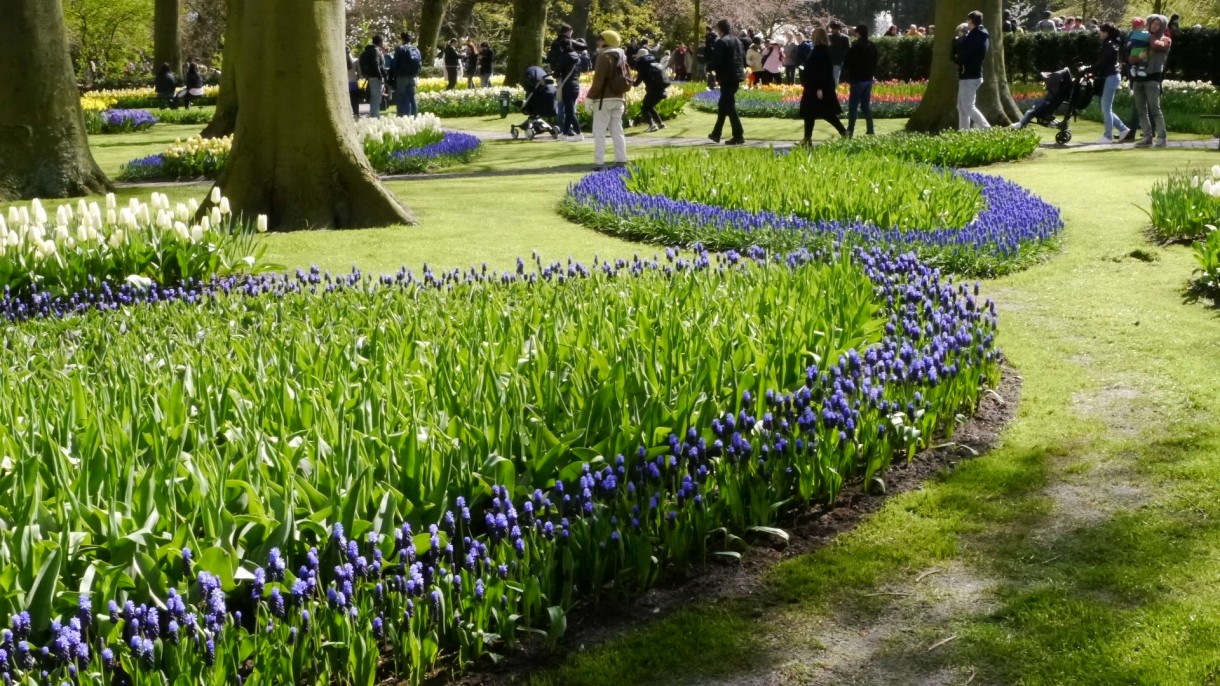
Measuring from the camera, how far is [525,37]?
97.0 feet

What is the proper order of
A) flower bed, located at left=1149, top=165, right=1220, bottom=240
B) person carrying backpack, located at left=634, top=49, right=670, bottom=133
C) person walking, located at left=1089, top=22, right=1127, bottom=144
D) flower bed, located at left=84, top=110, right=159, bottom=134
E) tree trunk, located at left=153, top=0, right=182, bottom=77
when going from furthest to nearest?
1. tree trunk, located at left=153, top=0, right=182, bottom=77
2. flower bed, located at left=84, top=110, right=159, bottom=134
3. person carrying backpack, located at left=634, top=49, right=670, bottom=133
4. person walking, located at left=1089, top=22, right=1127, bottom=144
5. flower bed, located at left=1149, top=165, right=1220, bottom=240

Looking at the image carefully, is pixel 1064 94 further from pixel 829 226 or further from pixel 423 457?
pixel 423 457

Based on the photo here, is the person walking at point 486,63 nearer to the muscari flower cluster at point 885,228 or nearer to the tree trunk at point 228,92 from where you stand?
the tree trunk at point 228,92

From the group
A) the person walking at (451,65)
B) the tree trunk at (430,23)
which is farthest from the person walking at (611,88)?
the tree trunk at (430,23)

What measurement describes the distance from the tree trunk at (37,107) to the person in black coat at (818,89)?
9.56 meters

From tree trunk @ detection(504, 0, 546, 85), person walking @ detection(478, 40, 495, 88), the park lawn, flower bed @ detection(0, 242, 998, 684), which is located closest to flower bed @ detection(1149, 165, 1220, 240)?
the park lawn

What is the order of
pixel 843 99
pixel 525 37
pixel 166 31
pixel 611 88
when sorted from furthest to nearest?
1. pixel 166 31
2. pixel 525 37
3. pixel 843 99
4. pixel 611 88

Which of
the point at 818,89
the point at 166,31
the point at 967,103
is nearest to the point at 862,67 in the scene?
the point at 967,103

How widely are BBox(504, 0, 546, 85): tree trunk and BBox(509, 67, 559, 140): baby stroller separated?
23.0 feet

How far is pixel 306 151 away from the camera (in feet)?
34.2

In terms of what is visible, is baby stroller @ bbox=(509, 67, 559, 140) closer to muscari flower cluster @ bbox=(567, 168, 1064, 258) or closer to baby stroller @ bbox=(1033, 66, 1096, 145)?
baby stroller @ bbox=(1033, 66, 1096, 145)

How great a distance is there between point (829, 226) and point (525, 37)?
2136cm

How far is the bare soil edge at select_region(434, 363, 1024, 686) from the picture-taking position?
3.42 metres

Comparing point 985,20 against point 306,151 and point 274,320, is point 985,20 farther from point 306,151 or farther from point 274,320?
point 274,320
